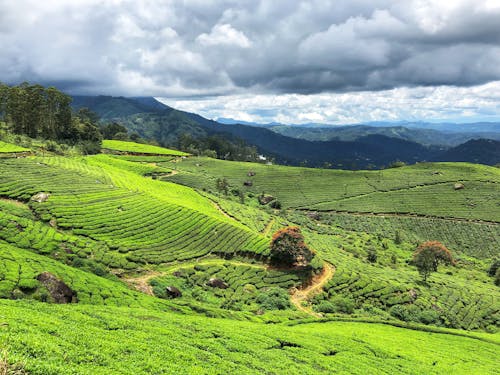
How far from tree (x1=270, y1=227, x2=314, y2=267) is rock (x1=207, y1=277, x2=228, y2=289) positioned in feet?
42.2

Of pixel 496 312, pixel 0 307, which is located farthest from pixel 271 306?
pixel 496 312

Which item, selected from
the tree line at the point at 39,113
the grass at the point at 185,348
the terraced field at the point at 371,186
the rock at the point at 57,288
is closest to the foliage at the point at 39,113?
the tree line at the point at 39,113

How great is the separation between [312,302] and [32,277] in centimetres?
3662

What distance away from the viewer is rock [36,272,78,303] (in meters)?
26.1

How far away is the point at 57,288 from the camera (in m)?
26.8

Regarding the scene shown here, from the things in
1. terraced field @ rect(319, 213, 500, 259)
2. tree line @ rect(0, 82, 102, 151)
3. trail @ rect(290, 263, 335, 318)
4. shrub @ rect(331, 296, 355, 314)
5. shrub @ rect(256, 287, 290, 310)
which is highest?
tree line @ rect(0, 82, 102, 151)

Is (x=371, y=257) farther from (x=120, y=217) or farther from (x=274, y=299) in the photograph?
(x=120, y=217)

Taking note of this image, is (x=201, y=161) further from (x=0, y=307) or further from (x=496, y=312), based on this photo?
(x=0, y=307)

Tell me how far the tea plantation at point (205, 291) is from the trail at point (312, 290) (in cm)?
38

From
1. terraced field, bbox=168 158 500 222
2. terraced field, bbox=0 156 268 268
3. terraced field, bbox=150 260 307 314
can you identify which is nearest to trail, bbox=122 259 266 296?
terraced field, bbox=150 260 307 314

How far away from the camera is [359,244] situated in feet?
302

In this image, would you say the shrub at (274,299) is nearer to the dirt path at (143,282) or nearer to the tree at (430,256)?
the dirt path at (143,282)

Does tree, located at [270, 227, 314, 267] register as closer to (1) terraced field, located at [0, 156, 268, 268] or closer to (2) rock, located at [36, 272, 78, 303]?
(1) terraced field, located at [0, 156, 268, 268]

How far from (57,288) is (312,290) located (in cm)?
3742
